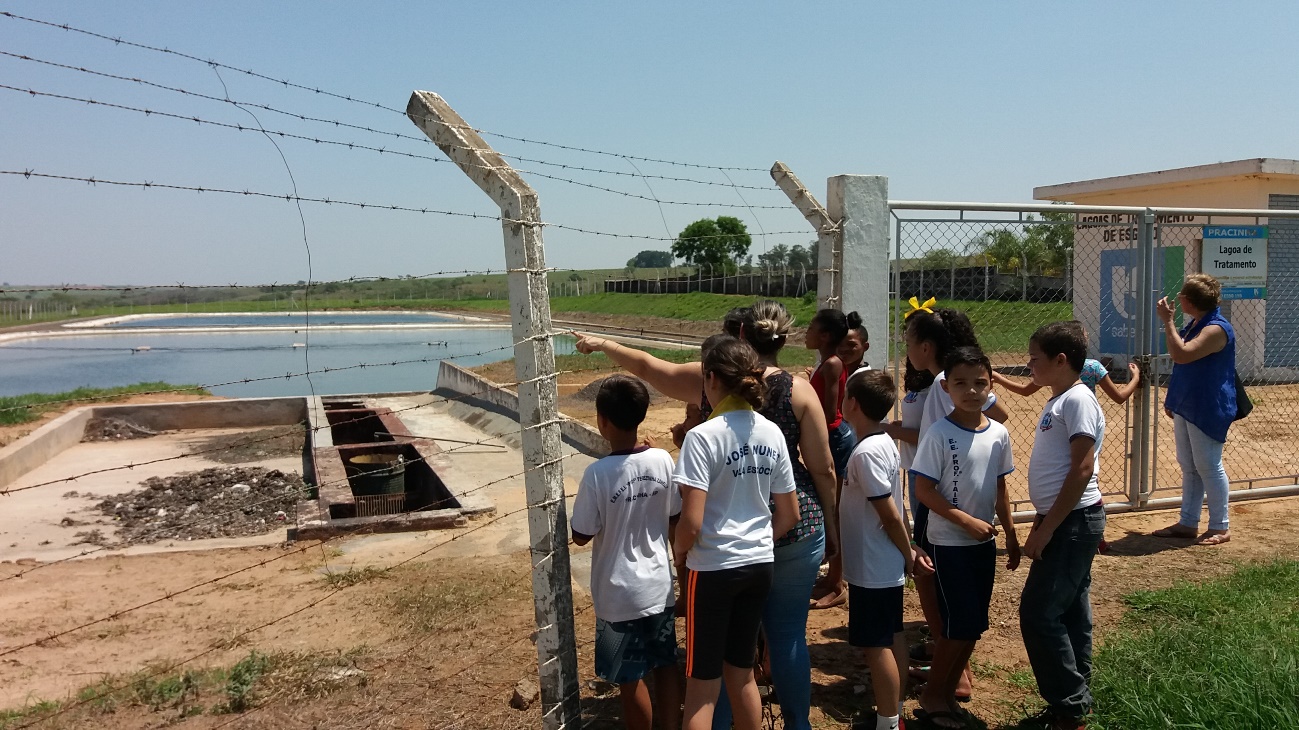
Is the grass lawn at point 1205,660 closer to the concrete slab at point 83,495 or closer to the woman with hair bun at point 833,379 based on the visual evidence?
the woman with hair bun at point 833,379

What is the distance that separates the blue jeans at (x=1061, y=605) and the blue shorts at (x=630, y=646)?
1445mm

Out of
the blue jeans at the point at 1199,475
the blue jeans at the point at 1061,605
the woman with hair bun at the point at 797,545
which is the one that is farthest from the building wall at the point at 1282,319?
the woman with hair bun at the point at 797,545

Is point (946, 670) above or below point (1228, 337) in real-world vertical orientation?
below

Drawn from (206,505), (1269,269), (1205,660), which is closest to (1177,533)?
(1205,660)

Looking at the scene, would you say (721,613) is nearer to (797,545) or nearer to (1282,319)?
(797,545)

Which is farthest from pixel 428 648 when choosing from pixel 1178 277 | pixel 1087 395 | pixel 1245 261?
pixel 1178 277

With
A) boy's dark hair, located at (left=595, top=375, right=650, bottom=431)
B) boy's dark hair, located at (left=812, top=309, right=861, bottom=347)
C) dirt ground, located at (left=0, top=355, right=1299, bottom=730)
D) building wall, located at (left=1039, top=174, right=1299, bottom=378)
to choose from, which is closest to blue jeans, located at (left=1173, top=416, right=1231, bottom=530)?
dirt ground, located at (left=0, top=355, right=1299, bottom=730)

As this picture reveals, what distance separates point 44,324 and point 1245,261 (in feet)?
250

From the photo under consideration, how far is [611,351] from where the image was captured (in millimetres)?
3617

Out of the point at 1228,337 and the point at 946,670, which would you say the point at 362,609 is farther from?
the point at 1228,337

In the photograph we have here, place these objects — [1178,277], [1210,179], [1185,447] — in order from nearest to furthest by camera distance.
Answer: [1185,447], [1178,277], [1210,179]

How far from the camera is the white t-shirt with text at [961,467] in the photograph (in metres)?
3.53

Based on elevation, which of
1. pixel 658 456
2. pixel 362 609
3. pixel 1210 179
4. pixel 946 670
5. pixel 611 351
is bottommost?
pixel 362 609

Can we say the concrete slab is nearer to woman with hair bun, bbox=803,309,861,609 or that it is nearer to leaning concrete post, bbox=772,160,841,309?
woman with hair bun, bbox=803,309,861,609
